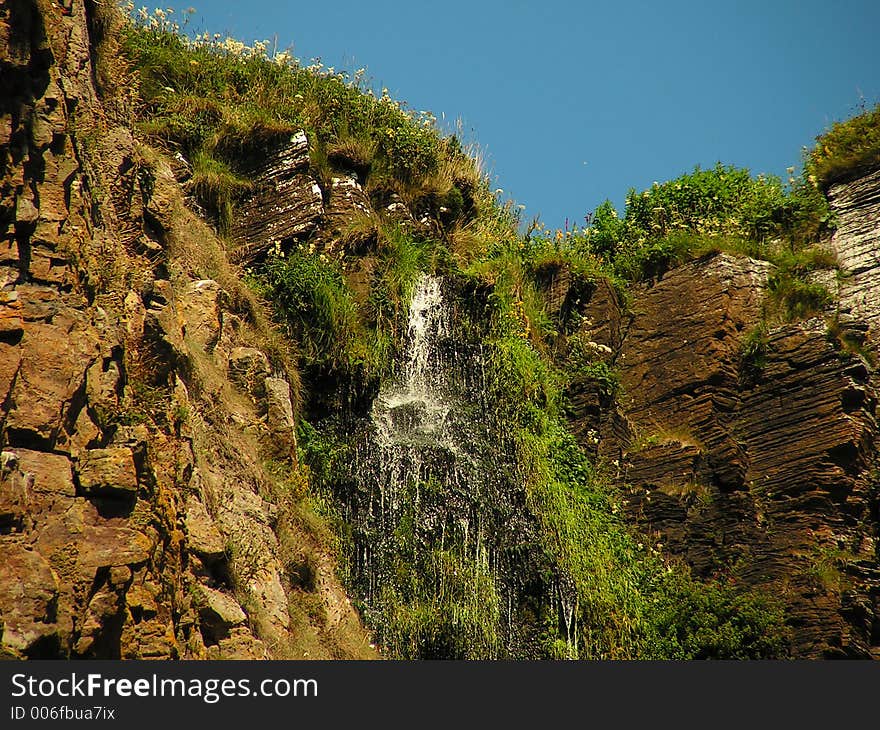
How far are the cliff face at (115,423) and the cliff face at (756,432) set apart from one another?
5.31 m

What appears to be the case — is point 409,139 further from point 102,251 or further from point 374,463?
point 102,251

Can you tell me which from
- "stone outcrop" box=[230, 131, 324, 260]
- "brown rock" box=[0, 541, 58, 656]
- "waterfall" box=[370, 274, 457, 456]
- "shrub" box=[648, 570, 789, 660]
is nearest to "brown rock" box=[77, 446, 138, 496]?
→ "brown rock" box=[0, 541, 58, 656]

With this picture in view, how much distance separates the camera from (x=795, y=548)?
13.6 meters

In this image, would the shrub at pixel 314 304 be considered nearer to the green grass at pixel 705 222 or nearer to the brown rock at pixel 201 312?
the brown rock at pixel 201 312

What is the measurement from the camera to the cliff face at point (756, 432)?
1336cm

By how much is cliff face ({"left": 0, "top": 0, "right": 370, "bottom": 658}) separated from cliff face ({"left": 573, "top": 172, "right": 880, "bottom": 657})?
531 centimetres

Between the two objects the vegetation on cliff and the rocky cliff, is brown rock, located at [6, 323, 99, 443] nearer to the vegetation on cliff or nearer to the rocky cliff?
the rocky cliff

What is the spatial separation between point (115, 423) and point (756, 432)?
9.83 metres

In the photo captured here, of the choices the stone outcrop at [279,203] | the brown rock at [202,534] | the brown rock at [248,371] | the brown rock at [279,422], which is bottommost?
the brown rock at [202,534]

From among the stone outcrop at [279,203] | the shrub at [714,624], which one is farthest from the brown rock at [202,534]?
the stone outcrop at [279,203]

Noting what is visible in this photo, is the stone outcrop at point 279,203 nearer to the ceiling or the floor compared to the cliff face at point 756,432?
nearer to the ceiling

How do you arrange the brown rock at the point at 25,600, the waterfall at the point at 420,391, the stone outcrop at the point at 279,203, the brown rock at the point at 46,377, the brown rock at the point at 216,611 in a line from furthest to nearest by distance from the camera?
the stone outcrop at the point at 279,203 < the waterfall at the point at 420,391 < the brown rock at the point at 216,611 < the brown rock at the point at 46,377 < the brown rock at the point at 25,600

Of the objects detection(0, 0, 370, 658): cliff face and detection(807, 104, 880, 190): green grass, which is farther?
detection(807, 104, 880, 190): green grass

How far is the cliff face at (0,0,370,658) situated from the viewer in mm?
6719
